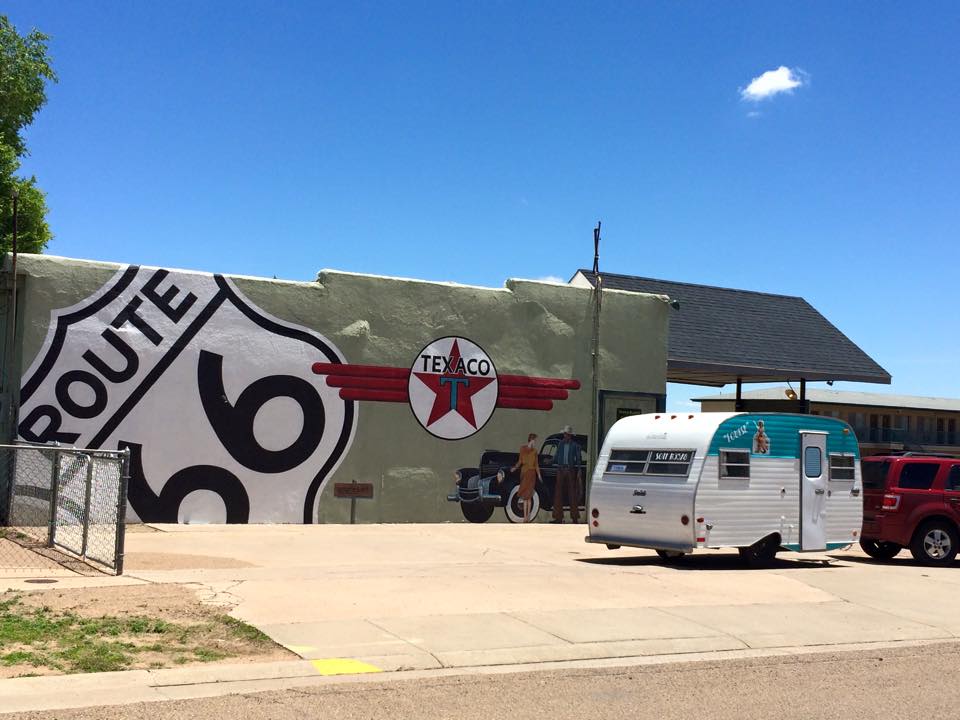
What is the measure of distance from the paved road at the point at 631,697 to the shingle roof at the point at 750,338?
17.7 metres

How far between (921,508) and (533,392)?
30.4 feet

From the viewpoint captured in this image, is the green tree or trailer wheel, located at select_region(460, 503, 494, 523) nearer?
trailer wheel, located at select_region(460, 503, 494, 523)

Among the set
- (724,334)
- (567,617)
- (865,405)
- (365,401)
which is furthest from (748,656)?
(865,405)

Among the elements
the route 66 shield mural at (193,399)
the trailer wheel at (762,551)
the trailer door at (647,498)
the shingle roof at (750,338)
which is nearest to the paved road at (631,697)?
the trailer door at (647,498)

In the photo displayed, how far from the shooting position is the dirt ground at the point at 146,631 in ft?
28.0

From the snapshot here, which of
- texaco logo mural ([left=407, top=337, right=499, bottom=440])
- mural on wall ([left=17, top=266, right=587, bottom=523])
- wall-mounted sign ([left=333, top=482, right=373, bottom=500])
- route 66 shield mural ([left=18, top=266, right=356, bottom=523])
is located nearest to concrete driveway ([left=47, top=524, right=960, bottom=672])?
route 66 shield mural ([left=18, top=266, right=356, bottom=523])

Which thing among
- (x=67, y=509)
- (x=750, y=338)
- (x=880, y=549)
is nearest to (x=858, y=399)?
(x=750, y=338)

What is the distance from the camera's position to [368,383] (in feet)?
73.5

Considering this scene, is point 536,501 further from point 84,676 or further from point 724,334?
point 84,676

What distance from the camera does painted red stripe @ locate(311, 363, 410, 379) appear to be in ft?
71.8

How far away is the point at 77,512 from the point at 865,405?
6164 centimetres

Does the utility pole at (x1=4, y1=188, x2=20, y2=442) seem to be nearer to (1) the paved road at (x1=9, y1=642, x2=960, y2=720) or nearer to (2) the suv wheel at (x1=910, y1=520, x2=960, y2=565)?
(1) the paved road at (x1=9, y1=642, x2=960, y2=720)

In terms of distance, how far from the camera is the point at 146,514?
20.1 meters

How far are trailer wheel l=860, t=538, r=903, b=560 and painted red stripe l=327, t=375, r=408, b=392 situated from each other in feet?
32.4
